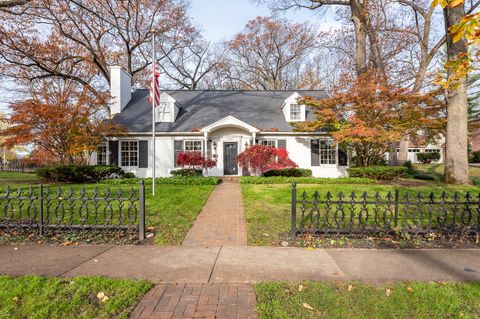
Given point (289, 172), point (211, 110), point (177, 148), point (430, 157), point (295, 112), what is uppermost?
point (211, 110)

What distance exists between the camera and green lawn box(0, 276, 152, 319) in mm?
2693

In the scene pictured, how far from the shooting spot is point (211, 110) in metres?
18.8

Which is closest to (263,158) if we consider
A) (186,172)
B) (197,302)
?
(186,172)

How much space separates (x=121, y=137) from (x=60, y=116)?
372 centimetres

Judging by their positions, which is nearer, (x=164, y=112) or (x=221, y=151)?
(x=221, y=151)

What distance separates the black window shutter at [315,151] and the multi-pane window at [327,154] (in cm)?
24

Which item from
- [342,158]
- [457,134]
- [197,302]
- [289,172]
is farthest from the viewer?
[342,158]

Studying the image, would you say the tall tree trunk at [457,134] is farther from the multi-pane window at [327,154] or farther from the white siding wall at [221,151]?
the multi-pane window at [327,154]

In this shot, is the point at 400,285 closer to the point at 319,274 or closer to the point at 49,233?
the point at 319,274

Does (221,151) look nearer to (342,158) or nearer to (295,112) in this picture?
(295,112)

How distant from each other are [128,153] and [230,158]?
6.80 metres

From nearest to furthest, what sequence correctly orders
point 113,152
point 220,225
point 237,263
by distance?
point 237,263 < point 220,225 < point 113,152

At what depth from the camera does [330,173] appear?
55.4 ft

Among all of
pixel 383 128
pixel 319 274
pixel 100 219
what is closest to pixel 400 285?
pixel 319 274
